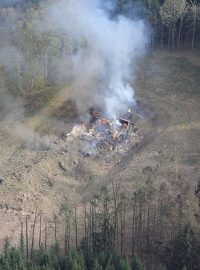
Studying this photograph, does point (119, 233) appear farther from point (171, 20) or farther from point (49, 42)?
point (171, 20)

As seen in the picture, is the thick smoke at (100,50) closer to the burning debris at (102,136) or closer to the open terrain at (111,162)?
the burning debris at (102,136)

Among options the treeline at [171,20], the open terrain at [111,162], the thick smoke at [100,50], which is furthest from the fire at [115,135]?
the treeline at [171,20]

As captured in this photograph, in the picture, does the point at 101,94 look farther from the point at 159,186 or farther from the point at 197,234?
the point at 197,234

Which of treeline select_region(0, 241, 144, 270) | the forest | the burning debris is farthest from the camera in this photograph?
the burning debris

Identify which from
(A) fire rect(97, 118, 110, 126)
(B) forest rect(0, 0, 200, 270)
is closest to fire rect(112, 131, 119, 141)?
(A) fire rect(97, 118, 110, 126)

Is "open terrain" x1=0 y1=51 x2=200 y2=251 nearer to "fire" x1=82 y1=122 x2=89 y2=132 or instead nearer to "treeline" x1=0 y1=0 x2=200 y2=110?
"fire" x1=82 y1=122 x2=89 y2=132

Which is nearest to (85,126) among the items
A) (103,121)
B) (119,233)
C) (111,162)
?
(103,121)
